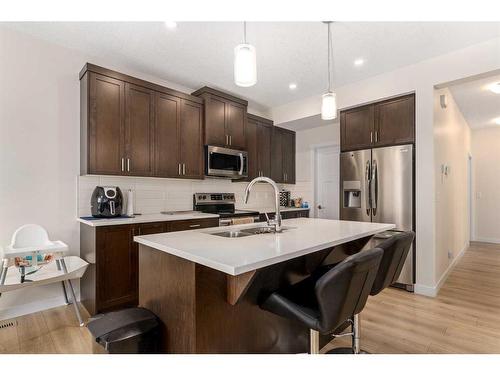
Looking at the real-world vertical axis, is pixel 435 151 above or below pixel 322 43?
below

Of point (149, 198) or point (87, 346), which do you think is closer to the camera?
point (87, 346)

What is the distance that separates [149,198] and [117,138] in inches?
33.3

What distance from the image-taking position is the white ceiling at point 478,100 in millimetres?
3471

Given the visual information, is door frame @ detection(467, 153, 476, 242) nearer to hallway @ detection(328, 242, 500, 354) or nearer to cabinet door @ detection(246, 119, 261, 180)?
hallway @ detection(328, 242, 500, 354)

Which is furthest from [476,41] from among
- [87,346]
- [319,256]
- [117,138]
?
[87,346]

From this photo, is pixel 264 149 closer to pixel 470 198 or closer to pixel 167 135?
pixel 167 135

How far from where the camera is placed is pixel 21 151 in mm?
2543

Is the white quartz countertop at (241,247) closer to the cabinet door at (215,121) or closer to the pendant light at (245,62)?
the pendant light at (245,62)

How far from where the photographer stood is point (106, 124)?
279 cm

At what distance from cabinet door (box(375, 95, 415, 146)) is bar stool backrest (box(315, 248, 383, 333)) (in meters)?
2.45

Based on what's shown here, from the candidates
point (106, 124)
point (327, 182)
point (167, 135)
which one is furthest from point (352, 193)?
point (106, 124)

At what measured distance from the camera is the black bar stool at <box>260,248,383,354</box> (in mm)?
1146
